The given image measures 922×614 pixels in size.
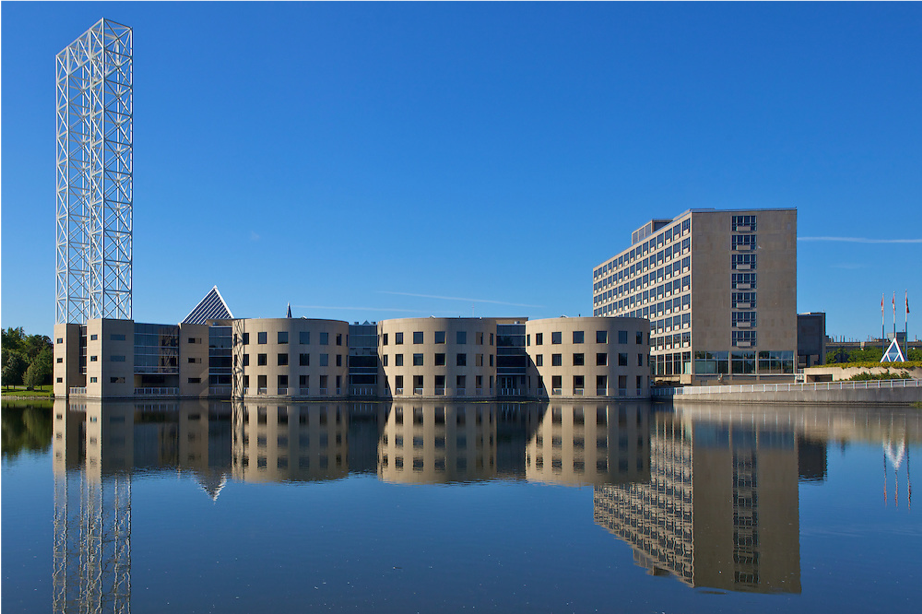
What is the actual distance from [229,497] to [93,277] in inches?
3374

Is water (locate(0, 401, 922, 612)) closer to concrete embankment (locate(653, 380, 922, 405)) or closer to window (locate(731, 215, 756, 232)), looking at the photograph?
concrete embankment (locate(653, 380, 922, 405))

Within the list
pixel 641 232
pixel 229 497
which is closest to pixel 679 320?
pixel 641 232

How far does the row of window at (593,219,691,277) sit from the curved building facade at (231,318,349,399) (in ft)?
174

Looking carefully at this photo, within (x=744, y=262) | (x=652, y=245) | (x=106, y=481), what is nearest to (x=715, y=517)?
(x=106, y=481)

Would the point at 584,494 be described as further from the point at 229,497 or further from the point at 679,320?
the point at 679,320

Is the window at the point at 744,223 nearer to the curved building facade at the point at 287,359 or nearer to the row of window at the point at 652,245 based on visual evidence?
the row of window at the point at 652,245

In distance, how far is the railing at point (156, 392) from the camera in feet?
301

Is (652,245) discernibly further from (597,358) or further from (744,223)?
(597,358)

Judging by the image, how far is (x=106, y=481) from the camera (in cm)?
2414

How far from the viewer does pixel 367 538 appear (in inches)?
669

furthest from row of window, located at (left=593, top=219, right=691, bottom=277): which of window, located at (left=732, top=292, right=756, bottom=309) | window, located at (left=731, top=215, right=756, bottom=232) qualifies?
window, located at (left=732, top=292, right=756, bottom=309)

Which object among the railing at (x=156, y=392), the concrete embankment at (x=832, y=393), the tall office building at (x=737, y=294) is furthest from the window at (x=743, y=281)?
the railing at (x=156, y=392)

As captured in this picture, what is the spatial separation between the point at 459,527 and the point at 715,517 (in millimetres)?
7139

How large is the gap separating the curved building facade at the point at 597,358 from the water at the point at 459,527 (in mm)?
49826
